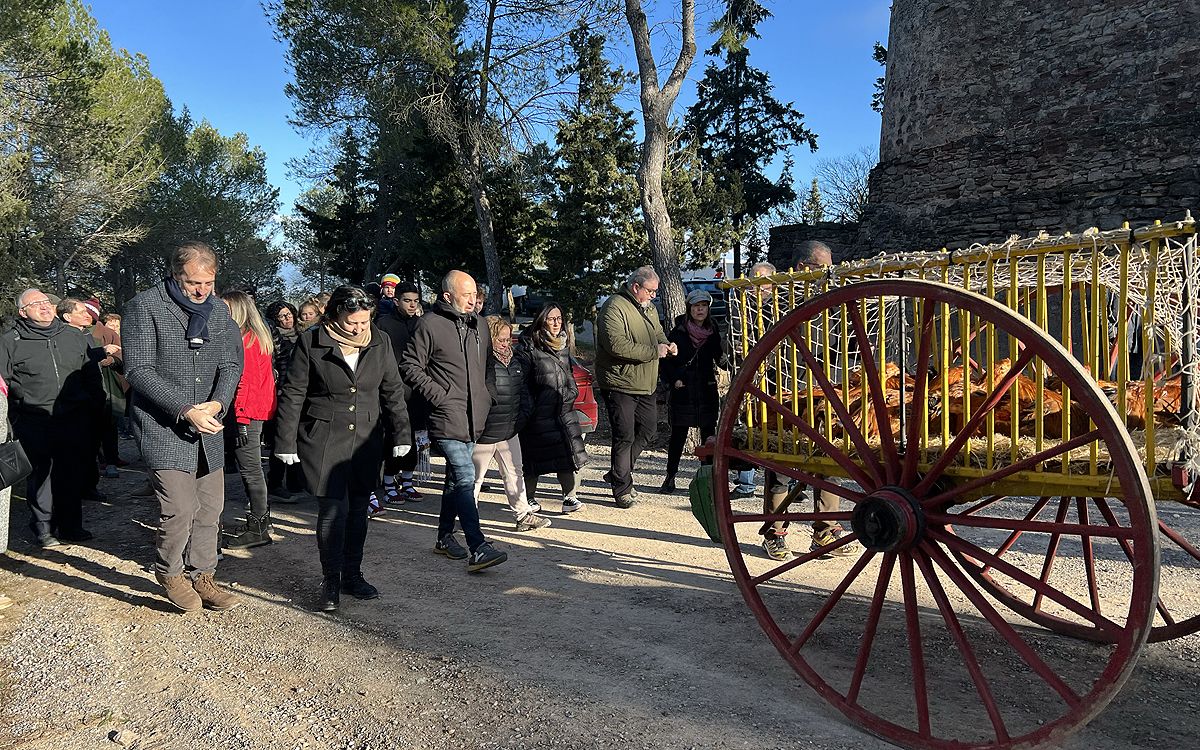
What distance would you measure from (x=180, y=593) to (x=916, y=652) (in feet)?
10.8

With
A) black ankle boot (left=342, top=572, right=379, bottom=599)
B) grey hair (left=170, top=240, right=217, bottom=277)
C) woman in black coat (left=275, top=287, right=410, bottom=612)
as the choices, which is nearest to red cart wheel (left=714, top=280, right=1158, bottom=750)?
woman in black coat (left=275, top=287, right=410, bottom=612)

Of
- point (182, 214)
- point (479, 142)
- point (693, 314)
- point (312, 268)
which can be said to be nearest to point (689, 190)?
point (479, 142)

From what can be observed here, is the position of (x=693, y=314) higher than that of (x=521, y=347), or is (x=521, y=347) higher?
(x=693, y=314)

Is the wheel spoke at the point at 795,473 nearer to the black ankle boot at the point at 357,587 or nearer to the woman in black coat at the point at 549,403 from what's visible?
the black ankle boot at the point at 357,587

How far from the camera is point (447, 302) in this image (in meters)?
4.62

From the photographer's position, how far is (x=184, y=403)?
3.71m

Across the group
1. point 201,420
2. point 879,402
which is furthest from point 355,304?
point 879,402

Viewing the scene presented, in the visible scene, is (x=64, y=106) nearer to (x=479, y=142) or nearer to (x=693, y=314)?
(x=479, y=142)

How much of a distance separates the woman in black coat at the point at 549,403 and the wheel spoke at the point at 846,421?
112 inches

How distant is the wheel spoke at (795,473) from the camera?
2961mm

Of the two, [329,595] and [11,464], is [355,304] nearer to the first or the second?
[329,595]

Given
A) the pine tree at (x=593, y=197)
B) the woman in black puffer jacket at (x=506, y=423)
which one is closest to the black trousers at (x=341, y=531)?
the woman in black puffer jacket at (x=506, y=423)

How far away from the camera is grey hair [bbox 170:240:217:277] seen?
3.78 m

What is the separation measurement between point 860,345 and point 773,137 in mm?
28854
